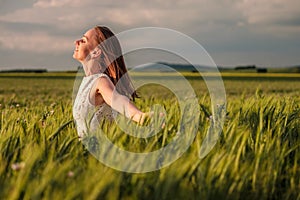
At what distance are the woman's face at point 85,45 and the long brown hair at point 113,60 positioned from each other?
4cm

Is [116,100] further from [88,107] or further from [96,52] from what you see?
[96,52]

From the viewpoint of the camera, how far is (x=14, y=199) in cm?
163

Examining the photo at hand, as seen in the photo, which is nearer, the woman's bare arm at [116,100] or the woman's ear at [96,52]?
the woman's bare arm at [116,100]

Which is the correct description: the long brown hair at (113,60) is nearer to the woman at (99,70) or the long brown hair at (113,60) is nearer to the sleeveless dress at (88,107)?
the woman at (99,70)

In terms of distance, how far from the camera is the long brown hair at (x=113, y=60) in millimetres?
3838

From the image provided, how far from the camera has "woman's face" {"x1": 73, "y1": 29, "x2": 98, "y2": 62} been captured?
382cm

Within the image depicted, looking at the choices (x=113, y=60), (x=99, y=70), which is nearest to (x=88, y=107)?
(x=99, y=70)

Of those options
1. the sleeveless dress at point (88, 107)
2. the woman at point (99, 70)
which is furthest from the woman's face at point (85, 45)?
the sleeveless dress at point (88, 107)

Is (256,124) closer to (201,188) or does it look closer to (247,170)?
(247,170)

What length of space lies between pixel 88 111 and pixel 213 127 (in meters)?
1.16

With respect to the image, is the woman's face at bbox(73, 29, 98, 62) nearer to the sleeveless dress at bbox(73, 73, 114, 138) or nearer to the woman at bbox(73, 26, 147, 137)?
the woman at bbox(73, 26, 147, 137)

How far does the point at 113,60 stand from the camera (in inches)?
152

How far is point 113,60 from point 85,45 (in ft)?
0.79

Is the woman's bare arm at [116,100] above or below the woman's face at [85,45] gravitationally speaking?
below
